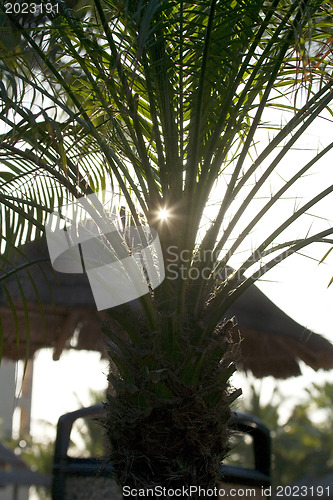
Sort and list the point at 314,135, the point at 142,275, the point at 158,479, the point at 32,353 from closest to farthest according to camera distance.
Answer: the point at 158,479, the point at 142,275, the point at 314,135, the point at 32,353

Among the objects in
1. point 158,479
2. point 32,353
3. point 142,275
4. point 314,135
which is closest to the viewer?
point 158,479

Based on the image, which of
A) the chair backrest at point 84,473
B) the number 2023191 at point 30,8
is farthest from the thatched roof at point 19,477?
the number 2023191 at point 30,8

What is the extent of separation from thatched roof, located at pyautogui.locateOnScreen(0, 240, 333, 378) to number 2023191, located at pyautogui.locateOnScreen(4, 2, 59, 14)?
1549 millimetres

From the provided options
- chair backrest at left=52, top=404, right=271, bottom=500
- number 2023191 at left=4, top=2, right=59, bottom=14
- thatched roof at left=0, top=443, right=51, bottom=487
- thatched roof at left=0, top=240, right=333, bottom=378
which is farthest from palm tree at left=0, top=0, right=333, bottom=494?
thatched roof at left=0, top=443, right=51, bottom=487

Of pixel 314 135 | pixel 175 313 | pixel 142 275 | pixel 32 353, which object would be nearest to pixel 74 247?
Answer: pixel 142 275

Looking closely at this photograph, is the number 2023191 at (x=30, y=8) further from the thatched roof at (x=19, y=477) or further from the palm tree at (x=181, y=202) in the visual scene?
the thatched roof at (x=19, y=477)

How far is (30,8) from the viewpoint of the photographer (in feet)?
6.28

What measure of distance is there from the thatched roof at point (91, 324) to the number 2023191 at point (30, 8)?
5.08 feet

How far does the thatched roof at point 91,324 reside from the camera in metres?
3.66

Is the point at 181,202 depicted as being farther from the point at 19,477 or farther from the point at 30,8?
the point at 19,477

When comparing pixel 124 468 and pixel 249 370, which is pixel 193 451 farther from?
pixel 249 370

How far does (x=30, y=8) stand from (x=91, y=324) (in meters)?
2.83

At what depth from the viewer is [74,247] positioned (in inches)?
76.9

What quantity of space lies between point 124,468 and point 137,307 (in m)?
0.54
